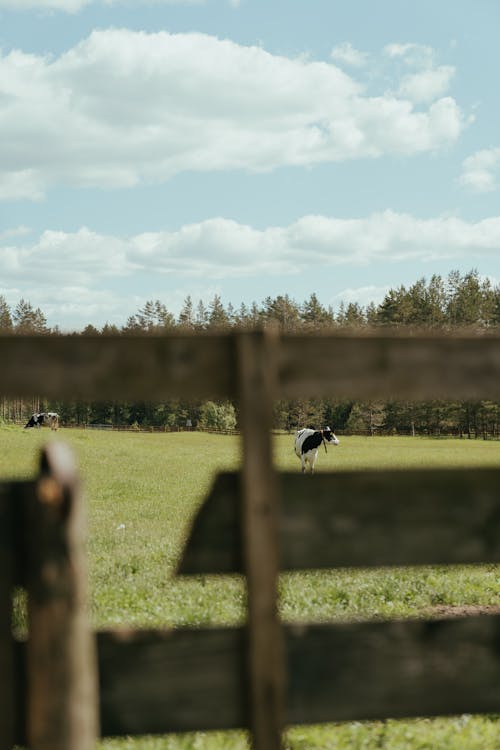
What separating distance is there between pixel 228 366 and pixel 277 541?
2.41 ft

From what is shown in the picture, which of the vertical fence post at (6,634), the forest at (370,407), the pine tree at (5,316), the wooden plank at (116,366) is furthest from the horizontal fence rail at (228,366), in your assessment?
the pine tree at (5,316)

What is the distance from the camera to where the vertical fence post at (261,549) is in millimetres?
3127

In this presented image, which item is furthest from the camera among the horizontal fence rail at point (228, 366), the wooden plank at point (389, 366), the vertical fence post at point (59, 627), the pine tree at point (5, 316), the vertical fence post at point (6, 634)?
the pine tree at point (5, 316)

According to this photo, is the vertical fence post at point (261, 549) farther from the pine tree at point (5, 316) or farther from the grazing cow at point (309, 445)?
the pine tree at point (5, 316)

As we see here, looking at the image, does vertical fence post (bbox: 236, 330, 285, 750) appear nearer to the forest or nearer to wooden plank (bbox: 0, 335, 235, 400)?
wooden plank (bbox: 0, 335, 235, 400)

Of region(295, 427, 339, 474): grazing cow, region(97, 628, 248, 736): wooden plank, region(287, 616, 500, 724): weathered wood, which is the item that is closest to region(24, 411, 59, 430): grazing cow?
region(295, 427, 339, 474): grazing cow

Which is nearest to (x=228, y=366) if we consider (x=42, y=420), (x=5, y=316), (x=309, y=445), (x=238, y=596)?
(x=238, y=596)

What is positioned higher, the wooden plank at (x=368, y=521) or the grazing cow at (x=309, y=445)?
the wooden plank at (x=368, y=521)

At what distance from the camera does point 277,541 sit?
3.23m

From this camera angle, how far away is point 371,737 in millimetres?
5539

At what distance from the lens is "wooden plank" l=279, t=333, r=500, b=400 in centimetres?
325

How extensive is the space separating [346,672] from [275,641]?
1.31 ft

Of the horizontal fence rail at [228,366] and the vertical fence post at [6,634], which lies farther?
the horizontal fence rail at [228,366]

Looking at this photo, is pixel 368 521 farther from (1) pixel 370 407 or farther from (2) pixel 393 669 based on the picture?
(1) pixel 370 407
